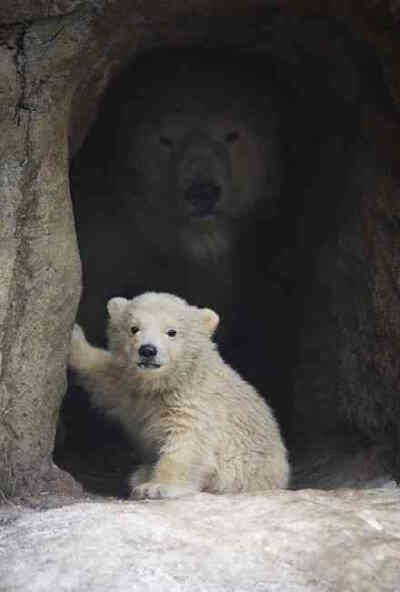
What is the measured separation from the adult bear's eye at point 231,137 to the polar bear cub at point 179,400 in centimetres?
159

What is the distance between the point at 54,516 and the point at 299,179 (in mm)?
2614

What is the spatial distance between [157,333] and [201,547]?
3.02 feet

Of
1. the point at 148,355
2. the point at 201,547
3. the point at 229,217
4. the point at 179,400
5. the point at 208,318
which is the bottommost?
the point at 201,547

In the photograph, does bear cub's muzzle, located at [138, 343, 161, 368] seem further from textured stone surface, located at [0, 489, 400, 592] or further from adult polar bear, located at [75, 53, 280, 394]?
adult polar bear, located at [75, 53, 280, 394]

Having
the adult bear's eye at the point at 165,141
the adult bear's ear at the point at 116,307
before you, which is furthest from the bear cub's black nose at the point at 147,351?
the adult bear's eye at the point at 165,141

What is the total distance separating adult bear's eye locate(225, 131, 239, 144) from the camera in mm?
4762

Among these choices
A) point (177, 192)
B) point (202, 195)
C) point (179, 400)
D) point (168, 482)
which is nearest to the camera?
point (168, 482)

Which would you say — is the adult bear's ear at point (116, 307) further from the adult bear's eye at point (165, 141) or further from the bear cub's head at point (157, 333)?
the adult bear's eye at point (165, 141)

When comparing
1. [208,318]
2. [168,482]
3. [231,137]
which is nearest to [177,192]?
[231,137]

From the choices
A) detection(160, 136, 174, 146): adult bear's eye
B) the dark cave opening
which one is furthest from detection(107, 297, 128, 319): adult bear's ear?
detection(160, 136, 174, 146): adult bear's eye

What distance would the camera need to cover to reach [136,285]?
479 cm

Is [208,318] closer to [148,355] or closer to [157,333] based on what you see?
[157,333]

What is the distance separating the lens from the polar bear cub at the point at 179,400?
3.16 meters

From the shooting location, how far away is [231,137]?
188 inches
